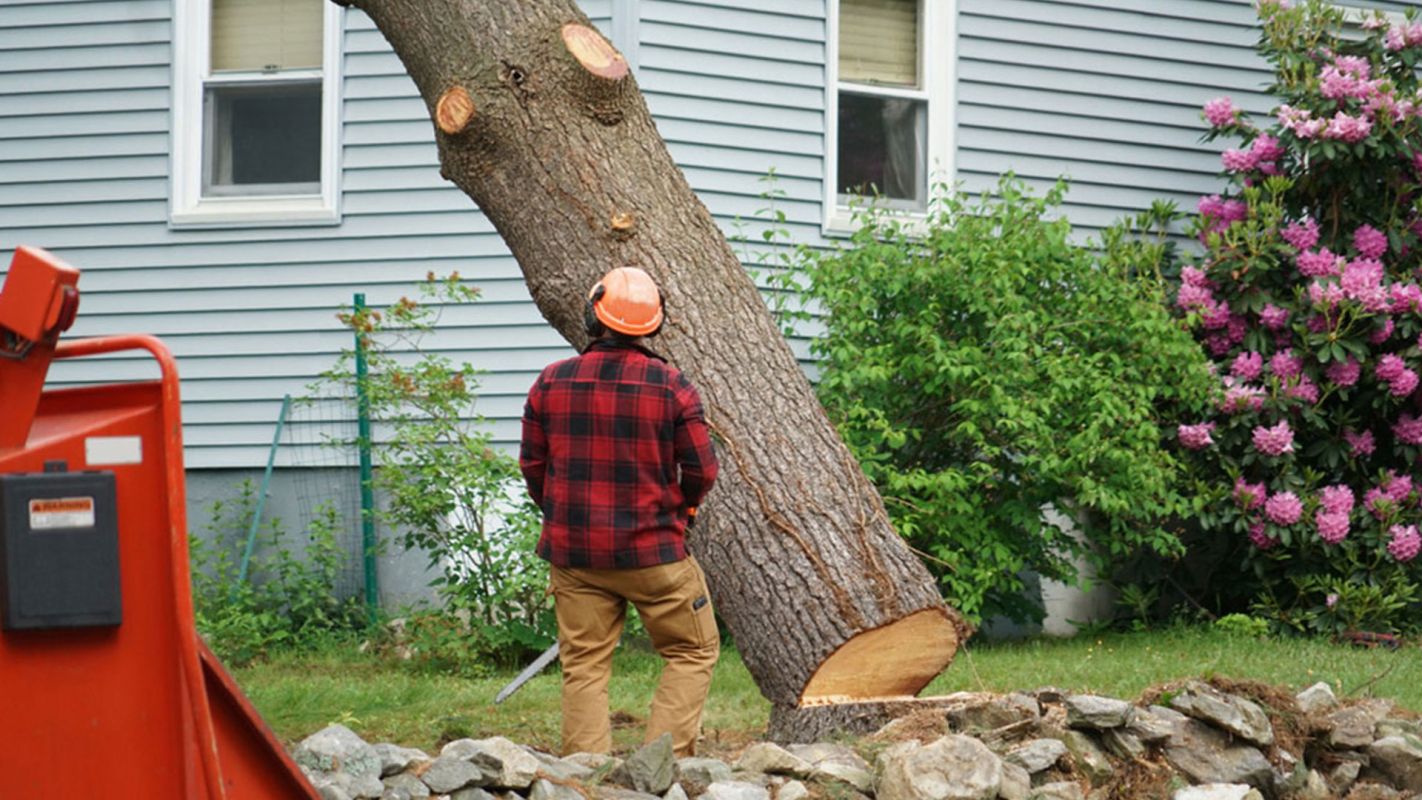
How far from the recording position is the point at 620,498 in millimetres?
5168

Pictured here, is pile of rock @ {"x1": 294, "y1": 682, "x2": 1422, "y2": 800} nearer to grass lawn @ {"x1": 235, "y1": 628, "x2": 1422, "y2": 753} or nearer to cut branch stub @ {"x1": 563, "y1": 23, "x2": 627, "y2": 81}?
grass lawn @ {"x1": 235, "y1": 628, "x2": 1422, "y2": 753}

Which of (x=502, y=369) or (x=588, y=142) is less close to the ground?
(x=588, y=142)

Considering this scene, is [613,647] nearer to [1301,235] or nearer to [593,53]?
[593,53]

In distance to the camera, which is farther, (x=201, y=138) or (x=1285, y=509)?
(x=201, y=138)

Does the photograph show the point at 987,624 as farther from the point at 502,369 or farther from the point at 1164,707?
the point at 1164,707

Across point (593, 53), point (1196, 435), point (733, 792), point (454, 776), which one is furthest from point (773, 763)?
point (1196, 435)

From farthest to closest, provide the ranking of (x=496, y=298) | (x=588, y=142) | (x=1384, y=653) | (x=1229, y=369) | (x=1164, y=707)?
(x=1229, y=369), (x=496, y=298), (x=1384, y=653), (x=588, y=142), (x=1164, y=707)

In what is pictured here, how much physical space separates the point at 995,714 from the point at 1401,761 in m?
1.38

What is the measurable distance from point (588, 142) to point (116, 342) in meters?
3.03

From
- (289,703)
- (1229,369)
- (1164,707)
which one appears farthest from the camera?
(1229,369)

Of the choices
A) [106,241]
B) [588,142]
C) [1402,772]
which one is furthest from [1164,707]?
[106,241]

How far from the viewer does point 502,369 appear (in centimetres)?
943

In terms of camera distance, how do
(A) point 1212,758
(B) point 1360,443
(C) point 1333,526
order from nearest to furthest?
(A) point 1212,758 → (C) point 1333,526 → (B) point 1360,443

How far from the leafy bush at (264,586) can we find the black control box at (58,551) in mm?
6150
